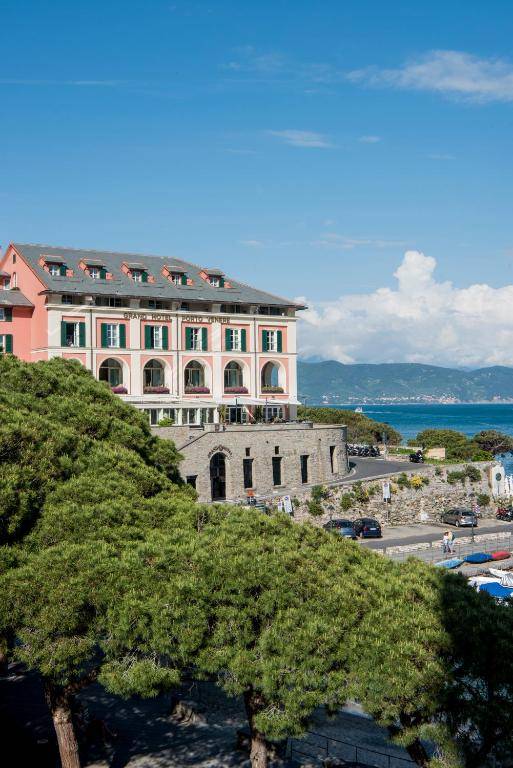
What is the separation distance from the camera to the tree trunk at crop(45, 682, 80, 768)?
18234 mm

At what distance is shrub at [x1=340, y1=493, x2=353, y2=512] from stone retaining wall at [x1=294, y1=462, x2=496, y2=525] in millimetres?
198

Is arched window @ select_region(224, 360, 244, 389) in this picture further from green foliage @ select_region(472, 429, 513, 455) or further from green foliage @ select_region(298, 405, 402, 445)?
green foliage @ select_region(472, 429, 513, 455)

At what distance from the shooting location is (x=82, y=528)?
17.2 meters

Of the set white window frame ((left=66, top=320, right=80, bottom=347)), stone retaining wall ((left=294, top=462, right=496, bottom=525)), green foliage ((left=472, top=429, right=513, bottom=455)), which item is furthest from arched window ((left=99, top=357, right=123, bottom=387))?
green foliage ((left=472, top=429, right=513, bottom=455))

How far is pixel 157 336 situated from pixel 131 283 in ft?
13.8

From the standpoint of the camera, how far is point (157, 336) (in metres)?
52.8

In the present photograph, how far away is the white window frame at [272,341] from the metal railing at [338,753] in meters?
37.8

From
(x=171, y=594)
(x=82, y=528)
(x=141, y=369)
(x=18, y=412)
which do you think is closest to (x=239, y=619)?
(x=171, y=594)

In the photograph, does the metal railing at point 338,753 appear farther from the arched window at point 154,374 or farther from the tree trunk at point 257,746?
the arched window at point 154,374

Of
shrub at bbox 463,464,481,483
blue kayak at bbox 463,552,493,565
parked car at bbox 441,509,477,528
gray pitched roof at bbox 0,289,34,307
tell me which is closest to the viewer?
blue kayak at bbox 463,552,493,565

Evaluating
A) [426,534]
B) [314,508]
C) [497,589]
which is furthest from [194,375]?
[497,589]

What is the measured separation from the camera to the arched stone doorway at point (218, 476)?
48500 mm

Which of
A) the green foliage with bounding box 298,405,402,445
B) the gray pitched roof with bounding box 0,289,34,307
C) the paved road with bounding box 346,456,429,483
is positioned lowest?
the paved road with bounding box 346,456,429,483

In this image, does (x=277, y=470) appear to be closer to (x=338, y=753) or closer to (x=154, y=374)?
(x=154, y=374)
